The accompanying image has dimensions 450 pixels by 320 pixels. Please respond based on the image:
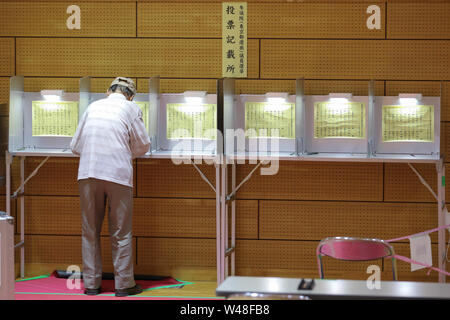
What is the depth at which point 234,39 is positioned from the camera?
5363mm

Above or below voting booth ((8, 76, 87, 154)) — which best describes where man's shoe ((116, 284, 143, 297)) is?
below

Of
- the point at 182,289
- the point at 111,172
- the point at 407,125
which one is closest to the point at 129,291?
the point at 182,289

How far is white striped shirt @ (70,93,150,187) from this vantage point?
15.2 feet

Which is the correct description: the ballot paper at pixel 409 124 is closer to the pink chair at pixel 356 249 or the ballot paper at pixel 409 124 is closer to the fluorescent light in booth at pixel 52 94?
the pink chair at pixel 356 249

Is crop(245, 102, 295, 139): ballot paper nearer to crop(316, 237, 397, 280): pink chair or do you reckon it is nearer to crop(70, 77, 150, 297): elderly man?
crop(70, 77, 150, 297): elderly man

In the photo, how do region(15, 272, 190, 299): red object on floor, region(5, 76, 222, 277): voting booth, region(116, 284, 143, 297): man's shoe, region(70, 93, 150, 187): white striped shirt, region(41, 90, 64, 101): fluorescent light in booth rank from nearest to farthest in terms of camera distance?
region(70, 93, 150, 187): white striped shirt < region(116, 284, 143, 297): man's shoe < region(15, 272, 190, 299): red object on floor < region(5, 76, 222, 277): voting booth < region(41, 90, 64, 101): fluorescent light in booth

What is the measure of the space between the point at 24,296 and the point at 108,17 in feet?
7.42

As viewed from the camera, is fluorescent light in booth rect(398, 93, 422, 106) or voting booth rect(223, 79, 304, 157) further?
voting booth rect(223, 79, 304, 157)

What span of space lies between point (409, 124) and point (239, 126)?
4.20ft

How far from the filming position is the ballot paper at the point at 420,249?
485 centimetres

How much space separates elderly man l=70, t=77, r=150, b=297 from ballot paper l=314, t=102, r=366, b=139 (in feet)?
4.38

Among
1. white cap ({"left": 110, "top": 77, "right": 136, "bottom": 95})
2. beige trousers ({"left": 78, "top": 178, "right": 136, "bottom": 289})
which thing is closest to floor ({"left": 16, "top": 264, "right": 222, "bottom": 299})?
beige trousers ({"left": 78, "top": 178, "right": 136, "bottom": 289})

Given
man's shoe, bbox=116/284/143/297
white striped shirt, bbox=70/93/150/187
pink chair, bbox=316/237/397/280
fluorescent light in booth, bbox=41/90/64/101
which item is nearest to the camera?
pink chair, bbox=316/237/397/280
